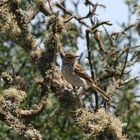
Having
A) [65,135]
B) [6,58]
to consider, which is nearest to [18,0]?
[65,135]

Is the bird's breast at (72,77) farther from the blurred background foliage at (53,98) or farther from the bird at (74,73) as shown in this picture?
the blurred background foliage at (53,98)

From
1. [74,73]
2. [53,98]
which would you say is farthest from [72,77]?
[53,98]

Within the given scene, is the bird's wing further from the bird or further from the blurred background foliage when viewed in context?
the blurred background foliage

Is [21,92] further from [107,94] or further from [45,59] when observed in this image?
[107,94]

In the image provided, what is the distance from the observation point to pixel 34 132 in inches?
141

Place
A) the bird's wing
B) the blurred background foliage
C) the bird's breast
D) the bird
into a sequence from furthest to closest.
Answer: the blurred background foliage → the bird's wing → the bird → the bird's breast

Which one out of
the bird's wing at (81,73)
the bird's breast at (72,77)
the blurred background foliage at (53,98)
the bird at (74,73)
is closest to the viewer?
the bird's breast at (72,77)

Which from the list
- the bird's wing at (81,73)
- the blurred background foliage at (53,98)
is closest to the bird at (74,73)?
the bird's wing at (81,73)

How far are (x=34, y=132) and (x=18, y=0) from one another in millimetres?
1270

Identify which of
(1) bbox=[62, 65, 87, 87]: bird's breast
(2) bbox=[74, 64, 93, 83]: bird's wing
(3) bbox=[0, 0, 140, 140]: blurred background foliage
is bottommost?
(1) bbox=[62, 65, 87, 87]: bird's breast

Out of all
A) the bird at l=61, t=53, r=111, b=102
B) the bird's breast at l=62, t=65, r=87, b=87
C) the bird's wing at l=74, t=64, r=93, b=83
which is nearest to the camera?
the bird's breast at l=62, t=65, r=87, b=87

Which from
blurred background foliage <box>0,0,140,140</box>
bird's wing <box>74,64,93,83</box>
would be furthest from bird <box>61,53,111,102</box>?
blurred background foliage <box>0,0,140,140</box>

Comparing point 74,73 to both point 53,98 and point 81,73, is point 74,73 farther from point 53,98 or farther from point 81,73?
point 53,98

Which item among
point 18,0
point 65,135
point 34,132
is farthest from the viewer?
point 65,135
